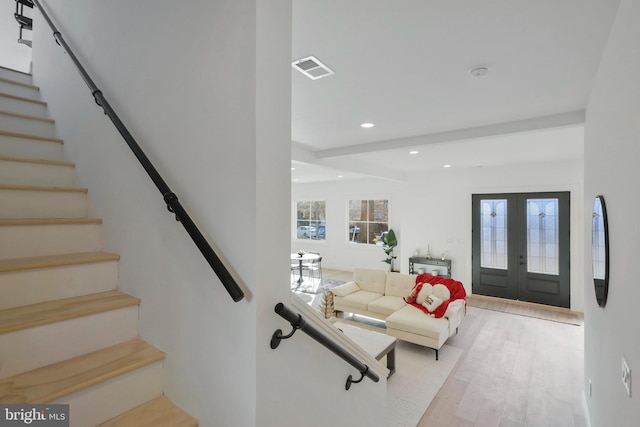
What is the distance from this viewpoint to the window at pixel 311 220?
33.3 ft

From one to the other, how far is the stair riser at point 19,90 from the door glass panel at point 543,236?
24.4 ft

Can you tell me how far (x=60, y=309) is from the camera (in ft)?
3.85

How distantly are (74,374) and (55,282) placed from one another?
1.47 ft

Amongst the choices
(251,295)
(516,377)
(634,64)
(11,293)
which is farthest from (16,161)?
(516,377)

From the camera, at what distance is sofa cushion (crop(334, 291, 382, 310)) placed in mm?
4941

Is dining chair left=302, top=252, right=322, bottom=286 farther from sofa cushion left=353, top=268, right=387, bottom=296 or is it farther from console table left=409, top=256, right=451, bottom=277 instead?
sofa cushion left=353, top=268, right=387, bottom=296

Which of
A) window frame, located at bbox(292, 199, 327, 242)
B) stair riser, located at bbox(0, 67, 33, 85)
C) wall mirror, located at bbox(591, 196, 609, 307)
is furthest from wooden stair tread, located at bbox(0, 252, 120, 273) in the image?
window frame, located at bbox(292, 199, 327, 242)

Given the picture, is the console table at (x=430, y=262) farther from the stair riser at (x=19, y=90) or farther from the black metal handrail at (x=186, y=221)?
the stair riser at (x=19, y=90)

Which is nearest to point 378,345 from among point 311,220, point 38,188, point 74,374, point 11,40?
point 74,374

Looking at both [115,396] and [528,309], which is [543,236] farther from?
[115,396]

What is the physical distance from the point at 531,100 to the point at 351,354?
105 inches

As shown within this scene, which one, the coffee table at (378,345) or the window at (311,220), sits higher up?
the window at (311,220)

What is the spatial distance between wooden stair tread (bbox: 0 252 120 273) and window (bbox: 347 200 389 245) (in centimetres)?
799

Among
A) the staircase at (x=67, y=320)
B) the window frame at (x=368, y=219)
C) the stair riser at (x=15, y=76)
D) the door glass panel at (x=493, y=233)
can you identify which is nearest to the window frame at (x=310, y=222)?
the window frame at (x=368, y=219)
